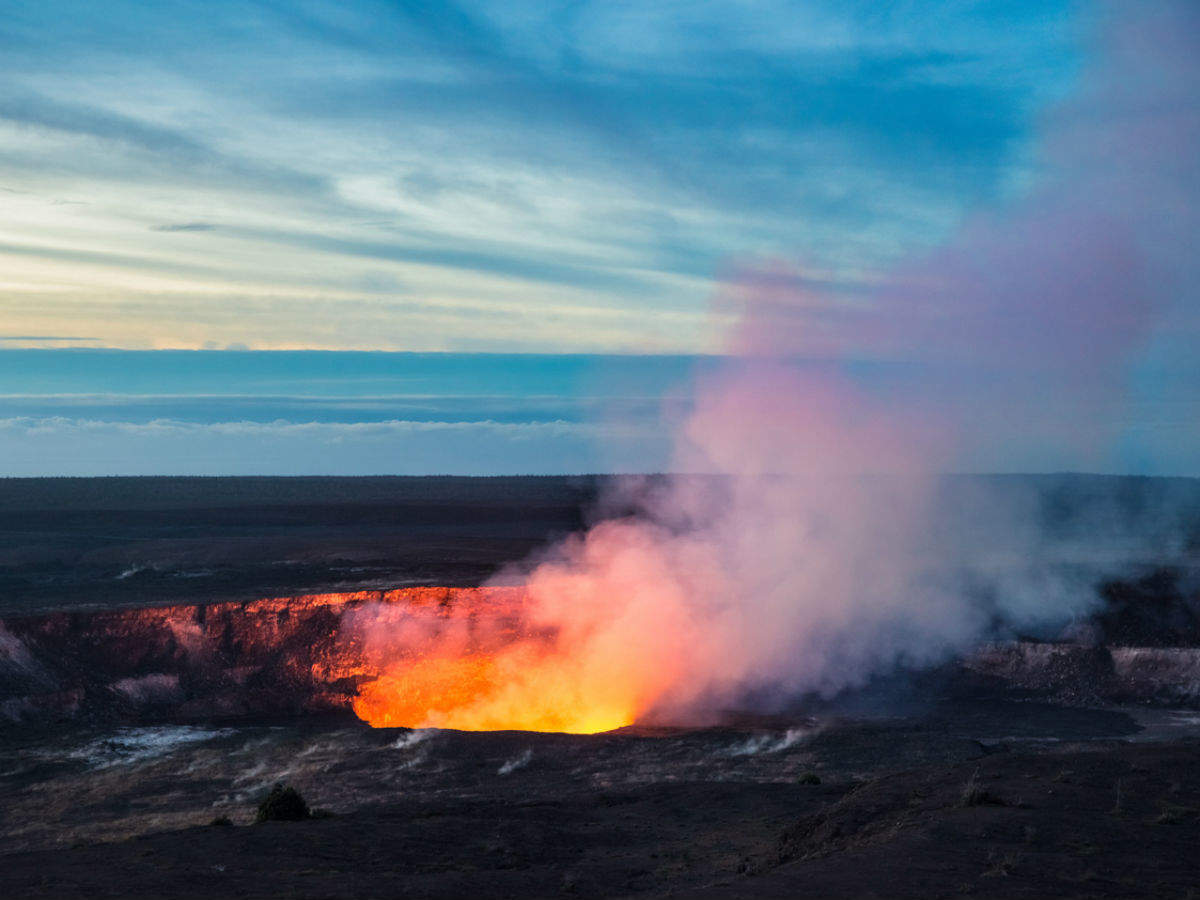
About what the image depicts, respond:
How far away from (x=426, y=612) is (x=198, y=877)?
66.1 ft

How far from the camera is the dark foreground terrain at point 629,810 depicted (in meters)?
13.9

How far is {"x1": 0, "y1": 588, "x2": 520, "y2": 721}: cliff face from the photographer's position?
29.9 meters

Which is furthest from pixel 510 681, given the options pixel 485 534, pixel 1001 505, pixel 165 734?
pixel 485 534

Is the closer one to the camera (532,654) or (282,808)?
(282,808)

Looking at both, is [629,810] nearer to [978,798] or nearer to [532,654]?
[978,798]

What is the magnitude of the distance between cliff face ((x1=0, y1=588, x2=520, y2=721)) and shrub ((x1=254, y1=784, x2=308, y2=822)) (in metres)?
11.8

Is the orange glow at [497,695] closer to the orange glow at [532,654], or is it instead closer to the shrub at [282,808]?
the orange glow at [532,654]

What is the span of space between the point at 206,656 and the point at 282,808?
1505 centimetres

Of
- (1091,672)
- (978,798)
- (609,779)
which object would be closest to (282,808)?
(609,779)

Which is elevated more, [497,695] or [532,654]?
[532,654]

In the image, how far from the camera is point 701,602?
33688 mm

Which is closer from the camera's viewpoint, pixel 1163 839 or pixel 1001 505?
pixel 1163 839

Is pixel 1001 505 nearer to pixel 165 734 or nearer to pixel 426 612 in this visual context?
pixel 426 612

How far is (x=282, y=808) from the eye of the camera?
18812mm
